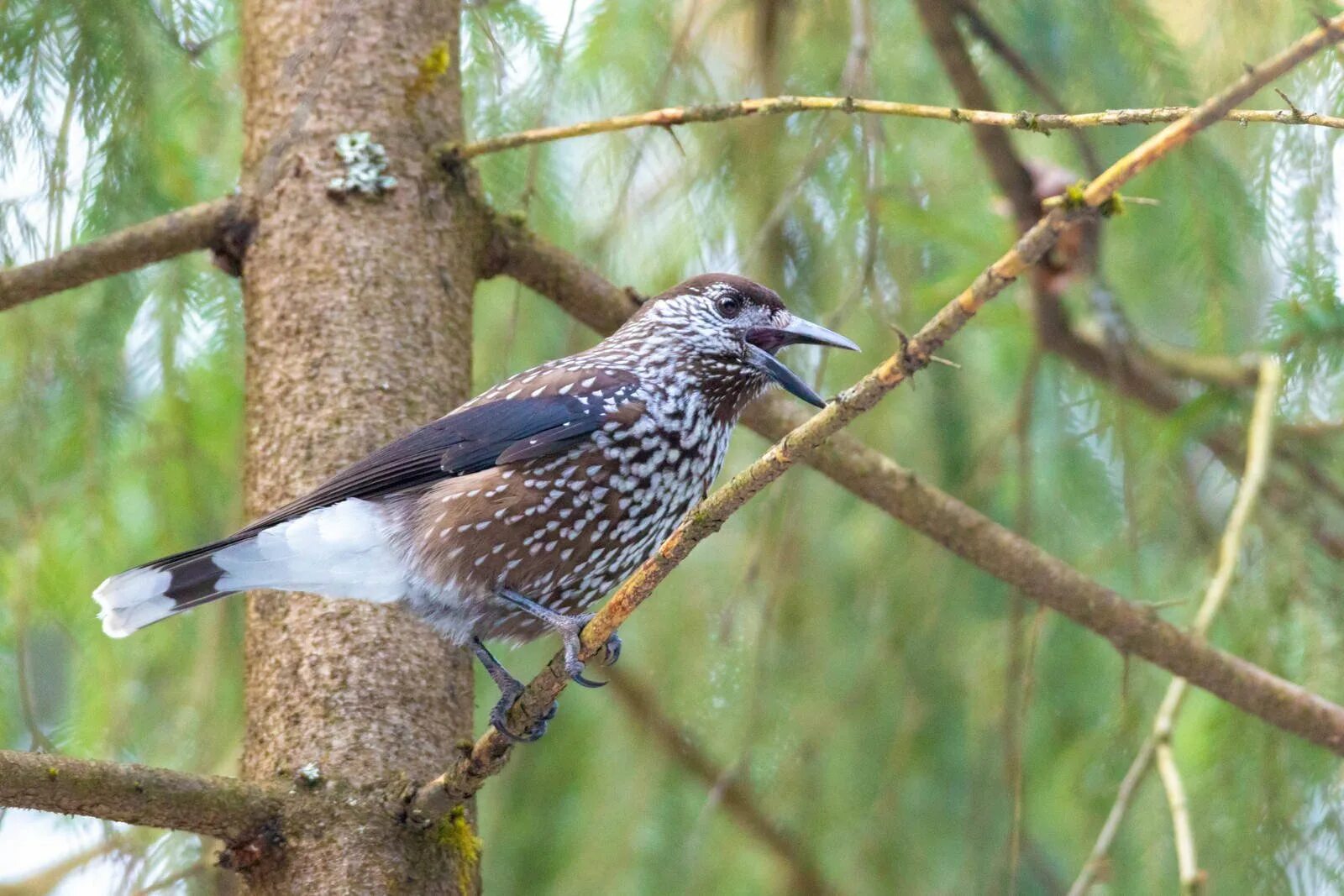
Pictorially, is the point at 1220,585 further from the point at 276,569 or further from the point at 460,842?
the point at 276,569

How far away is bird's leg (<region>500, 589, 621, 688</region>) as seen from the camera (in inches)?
102

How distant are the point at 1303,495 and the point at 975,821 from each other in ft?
4.28

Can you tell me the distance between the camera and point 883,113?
2.86 meters

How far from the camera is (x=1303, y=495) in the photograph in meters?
3.91

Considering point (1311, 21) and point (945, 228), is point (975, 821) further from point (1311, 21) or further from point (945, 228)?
point (1311, 21)

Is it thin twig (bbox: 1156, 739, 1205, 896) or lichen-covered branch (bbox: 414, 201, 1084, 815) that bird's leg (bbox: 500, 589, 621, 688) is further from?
thin twig (bbox: 1156, 739, 1205, 896)

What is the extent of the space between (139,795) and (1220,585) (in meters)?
2.37

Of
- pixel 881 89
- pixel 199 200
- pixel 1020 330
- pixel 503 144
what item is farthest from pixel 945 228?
pixel 199 200

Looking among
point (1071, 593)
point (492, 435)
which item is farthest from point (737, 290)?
point (1071, 593)

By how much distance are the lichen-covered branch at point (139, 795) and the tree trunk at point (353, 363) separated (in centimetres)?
13

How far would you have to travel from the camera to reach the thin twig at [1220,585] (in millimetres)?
2945

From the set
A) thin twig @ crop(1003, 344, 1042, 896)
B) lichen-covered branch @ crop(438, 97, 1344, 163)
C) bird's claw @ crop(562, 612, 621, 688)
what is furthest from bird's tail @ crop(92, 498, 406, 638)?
thin twig @ crop(1003, 344, 1042, 896)

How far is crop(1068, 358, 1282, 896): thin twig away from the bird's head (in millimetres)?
1063

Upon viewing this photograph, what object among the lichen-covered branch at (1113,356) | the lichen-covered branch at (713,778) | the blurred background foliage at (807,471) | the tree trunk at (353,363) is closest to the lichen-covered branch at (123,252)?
the tree trunk at (353,363)
